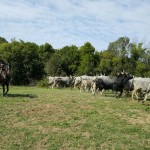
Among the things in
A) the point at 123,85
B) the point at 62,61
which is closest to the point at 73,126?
the point at 123,85

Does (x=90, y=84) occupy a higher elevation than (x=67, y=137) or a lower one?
higher

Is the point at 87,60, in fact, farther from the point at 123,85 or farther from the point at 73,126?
the point at 73,126

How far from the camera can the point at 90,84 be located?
111 feet

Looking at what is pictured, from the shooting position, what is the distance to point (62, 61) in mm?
63438

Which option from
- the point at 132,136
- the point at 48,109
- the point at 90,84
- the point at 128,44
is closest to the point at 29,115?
the point at 48,109

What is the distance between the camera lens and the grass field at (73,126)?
14.9 meters

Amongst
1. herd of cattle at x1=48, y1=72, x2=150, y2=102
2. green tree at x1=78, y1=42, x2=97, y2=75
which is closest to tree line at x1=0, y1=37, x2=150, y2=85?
green tree at x1=78, y1=42, x2=97, y2=75

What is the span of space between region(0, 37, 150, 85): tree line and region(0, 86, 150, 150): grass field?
31497mm

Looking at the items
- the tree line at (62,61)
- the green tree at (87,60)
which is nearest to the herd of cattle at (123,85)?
the tree line at (62,61)

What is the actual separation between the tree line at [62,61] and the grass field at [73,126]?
31.5 m

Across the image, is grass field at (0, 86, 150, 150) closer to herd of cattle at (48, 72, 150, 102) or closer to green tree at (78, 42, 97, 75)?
herd of cattle at (48, 72, 150, 102)

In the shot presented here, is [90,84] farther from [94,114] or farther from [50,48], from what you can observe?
[50,48]

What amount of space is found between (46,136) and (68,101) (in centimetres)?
Answer: 590

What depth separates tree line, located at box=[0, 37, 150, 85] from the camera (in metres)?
58.2
